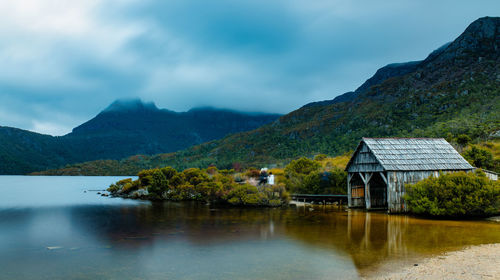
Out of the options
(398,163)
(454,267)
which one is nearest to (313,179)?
(398,163)

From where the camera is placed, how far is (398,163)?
2608 centimetres

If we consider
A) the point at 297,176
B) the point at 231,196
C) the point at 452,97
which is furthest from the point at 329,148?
the point at 231,196

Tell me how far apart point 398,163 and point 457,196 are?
173 inches

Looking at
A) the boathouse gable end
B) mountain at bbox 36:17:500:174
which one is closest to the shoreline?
the boathouse gable end

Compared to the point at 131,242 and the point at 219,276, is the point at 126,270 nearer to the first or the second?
the point at 219,276

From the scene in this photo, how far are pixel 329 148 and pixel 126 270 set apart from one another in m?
75.6

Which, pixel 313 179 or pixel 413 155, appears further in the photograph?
pixel 313 179

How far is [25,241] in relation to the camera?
18.9 meters

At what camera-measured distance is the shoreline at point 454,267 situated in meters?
10.8

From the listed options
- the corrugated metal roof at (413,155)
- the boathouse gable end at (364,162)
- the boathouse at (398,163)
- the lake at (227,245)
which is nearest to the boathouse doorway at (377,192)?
the boathouse at (398,163)

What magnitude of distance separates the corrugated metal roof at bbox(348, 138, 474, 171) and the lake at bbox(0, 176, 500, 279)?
388 centimetres

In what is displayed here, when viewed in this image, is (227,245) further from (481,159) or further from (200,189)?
(481,159)

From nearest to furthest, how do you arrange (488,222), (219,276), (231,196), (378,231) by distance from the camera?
(219,276) → (378,231) → (488,222) → (231,196)

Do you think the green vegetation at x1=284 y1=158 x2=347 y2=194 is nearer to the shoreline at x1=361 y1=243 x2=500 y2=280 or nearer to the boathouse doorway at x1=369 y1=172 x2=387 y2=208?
the boathouse doorway at x1=369 y1=172 x2=387 y2=208
